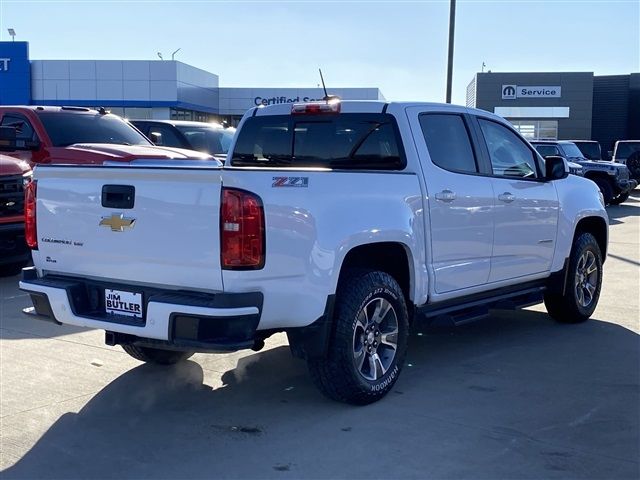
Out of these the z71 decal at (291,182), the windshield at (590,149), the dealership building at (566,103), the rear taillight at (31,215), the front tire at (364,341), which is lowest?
the front tire at (364,341)

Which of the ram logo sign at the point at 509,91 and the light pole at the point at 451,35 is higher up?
the ram logo sign at the point at 509,91

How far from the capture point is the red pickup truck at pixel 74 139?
970 centimetres

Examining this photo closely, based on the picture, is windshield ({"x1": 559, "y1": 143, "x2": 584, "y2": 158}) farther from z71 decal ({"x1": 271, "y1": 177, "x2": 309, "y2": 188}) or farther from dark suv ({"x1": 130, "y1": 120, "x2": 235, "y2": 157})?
z71 decal ({"x1": 271, "y1": 177, "x2": 309, "y2": 188})

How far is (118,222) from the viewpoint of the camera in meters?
4.41

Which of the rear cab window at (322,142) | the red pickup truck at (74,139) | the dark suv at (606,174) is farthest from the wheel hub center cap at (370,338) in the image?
the dark suv at (606,174)

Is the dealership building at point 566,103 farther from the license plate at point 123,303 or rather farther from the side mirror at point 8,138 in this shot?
the license plate at point 123,303

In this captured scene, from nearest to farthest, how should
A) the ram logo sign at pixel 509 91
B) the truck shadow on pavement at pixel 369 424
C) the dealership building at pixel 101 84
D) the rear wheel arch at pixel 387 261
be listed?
the truck shadow on pavement at pixel 369 424
the rear wheel arch at pixel 387 261
the dealership building at pixel 101 84
the ram logo sign at pixel 509 91

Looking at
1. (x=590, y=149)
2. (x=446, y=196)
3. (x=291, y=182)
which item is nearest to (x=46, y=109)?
(x=446, y=196)

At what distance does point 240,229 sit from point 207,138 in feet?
31.3

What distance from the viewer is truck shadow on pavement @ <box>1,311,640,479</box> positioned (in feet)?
13.0

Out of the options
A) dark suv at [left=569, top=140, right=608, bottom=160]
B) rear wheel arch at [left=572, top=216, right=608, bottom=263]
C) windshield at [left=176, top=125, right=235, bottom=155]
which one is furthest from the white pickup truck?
→ dark suv at [left=569, top=140, right=608, bottom=160]

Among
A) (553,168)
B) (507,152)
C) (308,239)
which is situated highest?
(507,152)

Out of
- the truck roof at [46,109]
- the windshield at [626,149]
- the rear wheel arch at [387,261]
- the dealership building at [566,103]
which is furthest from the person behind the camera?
the dealership building at [566,103]

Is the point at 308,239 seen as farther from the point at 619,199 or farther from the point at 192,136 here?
the point at 619,199
